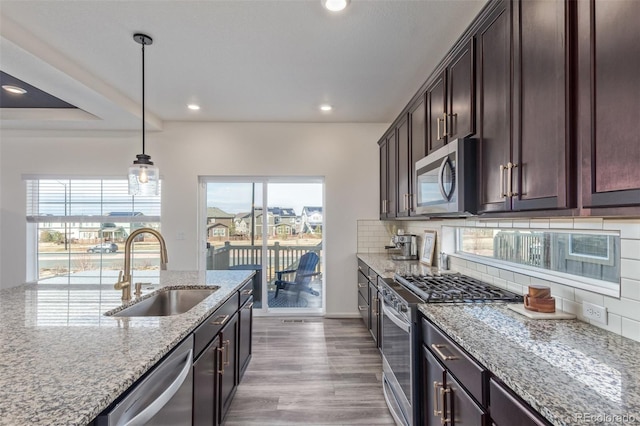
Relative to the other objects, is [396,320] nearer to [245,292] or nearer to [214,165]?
[245,292]

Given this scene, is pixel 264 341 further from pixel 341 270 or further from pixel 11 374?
pixel 11 374

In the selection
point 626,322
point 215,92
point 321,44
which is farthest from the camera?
point 215,92

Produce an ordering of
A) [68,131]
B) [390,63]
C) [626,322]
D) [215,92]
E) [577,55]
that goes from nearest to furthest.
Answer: [577,55] < [626,322] < [390,63] < [215,92] < [68,131]

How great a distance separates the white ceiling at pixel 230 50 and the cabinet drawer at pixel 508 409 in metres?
2.08

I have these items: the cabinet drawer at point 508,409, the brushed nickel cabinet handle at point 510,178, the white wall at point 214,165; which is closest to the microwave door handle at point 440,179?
the brushed nickel cabinet handle at point 510,178

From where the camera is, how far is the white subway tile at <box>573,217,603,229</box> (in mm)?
1352

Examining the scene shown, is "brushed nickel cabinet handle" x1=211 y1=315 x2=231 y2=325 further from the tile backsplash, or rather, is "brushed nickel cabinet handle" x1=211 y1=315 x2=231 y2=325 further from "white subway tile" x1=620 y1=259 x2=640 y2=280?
"white subway tile" x1=620 y1=259 x2=640 y2=280

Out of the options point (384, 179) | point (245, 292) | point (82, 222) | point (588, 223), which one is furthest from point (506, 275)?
point (82, 222)

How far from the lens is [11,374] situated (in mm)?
901

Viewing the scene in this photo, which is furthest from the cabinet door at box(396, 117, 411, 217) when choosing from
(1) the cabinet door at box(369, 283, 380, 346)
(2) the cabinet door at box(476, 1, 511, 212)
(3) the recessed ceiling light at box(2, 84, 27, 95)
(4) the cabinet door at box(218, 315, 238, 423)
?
(3) the recessed ceiling light at box(2, 84, 27, 95)

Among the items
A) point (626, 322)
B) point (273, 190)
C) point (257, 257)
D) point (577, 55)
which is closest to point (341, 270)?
point (257, 257)

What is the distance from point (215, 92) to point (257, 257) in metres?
2.22

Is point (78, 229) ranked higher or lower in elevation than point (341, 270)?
higher

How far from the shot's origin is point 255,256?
4367mm
